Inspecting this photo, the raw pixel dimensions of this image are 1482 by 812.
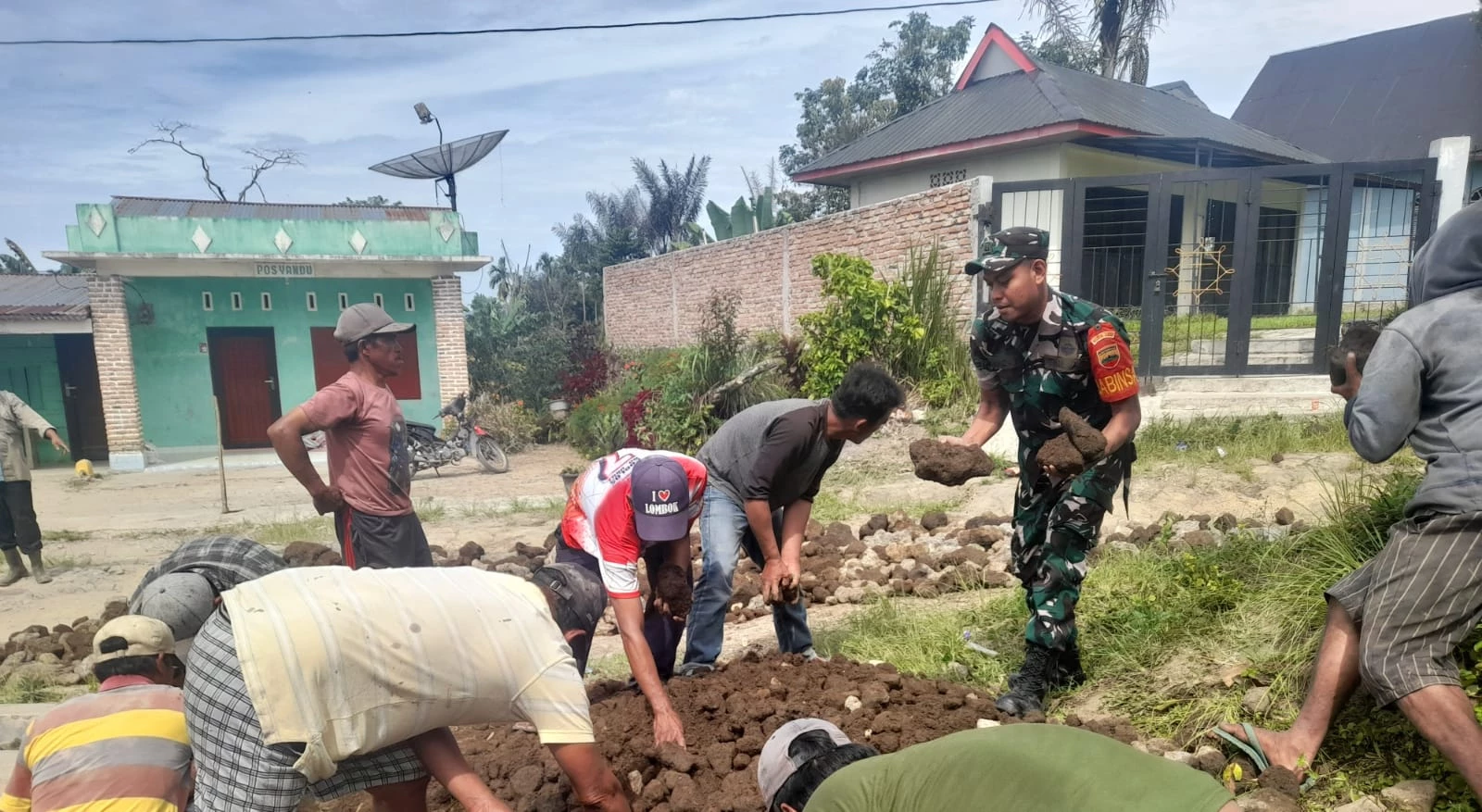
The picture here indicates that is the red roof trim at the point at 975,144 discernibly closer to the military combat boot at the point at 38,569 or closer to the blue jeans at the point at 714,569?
the blue jeans at the point at 714,569

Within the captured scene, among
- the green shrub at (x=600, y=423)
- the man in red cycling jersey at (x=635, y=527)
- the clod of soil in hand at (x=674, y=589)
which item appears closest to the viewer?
the man in red cycling jersey at (x=635, y=527)

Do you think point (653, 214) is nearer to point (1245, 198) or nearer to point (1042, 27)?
point (1042, 27)

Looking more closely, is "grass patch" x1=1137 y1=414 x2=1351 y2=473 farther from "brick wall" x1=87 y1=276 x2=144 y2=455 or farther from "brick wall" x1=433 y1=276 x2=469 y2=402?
"brick wall" x1=87 y1=276 x2=144 y2=455

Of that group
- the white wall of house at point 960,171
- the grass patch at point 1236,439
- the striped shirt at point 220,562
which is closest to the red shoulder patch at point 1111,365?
the striped shirt at point 220,562

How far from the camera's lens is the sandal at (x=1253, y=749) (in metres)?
2.51

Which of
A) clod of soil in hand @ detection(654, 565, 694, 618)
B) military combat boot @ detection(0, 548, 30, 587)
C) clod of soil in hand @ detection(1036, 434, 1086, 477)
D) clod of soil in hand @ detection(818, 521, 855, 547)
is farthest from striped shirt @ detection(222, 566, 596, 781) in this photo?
military combat boot @ detection(0, 548, 30, 587)

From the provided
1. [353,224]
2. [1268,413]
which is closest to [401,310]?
[353,224]

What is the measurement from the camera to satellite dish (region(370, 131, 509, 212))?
53.9 feet

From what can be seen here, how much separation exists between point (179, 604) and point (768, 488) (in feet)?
6.53

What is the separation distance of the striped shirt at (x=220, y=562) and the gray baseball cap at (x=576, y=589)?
0.93 metres

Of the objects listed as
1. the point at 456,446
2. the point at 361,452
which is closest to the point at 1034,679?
the point at 361,452

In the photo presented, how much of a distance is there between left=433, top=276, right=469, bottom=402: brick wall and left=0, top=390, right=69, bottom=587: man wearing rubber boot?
7808mm

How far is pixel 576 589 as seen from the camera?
A: 2582 millimetres

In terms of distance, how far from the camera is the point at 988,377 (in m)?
3.57
